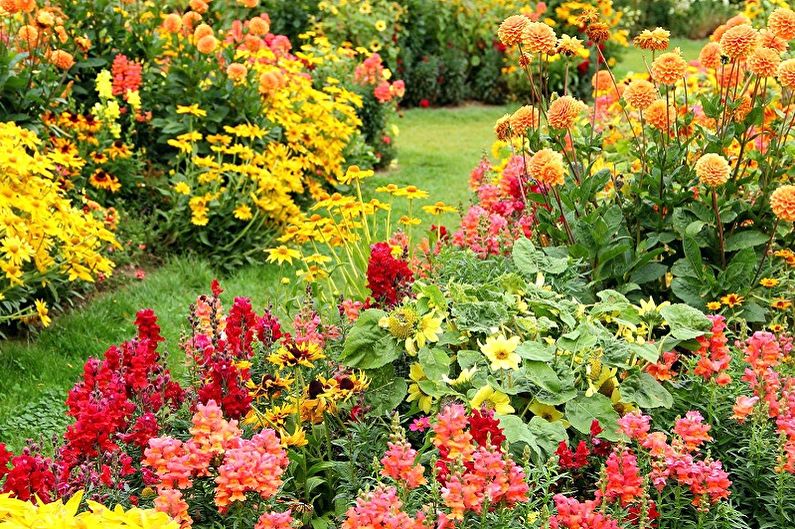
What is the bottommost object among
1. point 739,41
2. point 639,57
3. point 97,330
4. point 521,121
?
point 97,330

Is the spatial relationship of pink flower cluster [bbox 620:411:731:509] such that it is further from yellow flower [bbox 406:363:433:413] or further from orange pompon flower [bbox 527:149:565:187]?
orange pompon flower [bbox 527:149:565:187]

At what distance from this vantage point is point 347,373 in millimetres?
2850

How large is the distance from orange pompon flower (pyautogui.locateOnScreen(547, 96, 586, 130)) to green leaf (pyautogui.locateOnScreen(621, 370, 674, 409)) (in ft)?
3.36

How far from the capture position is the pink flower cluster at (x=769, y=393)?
2553 millimetres

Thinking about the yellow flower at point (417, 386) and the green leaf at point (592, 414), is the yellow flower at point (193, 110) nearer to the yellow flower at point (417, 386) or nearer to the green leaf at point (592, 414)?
the yellow flower at point (417, 386)

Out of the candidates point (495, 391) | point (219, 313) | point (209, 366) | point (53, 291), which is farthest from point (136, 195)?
point (495, 391)

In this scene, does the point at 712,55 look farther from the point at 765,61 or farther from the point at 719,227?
the point at 719,227

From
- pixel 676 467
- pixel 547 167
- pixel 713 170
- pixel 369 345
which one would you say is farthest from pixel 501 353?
pixel 713 170

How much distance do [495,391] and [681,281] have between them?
125 cm

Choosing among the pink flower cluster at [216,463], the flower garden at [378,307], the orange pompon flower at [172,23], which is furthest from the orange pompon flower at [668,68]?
the orange pompon flower at [172,23]

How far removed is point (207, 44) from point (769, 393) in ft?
12.0

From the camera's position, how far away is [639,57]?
1466cm

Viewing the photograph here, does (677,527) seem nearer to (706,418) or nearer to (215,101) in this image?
(706,418)

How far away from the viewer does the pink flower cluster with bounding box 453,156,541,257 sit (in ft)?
12.4
